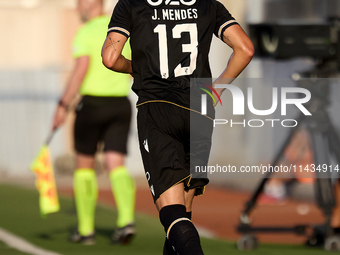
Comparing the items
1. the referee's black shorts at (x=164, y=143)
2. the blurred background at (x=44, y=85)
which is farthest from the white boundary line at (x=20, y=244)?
the blurred background at (x=44, y=85)

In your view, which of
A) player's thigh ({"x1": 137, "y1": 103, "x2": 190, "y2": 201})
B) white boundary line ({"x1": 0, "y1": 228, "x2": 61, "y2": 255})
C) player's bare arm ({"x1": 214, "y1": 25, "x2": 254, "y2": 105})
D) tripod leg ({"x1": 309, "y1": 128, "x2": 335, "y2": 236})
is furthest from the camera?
tripod leg ({"x1": 309, "y1": 128, "x2": 335, "y2": 236})

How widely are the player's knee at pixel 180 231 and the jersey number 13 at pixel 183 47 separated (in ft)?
1.99

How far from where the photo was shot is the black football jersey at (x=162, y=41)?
298cm

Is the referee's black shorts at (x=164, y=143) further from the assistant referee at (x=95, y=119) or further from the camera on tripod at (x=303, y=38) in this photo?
the camera on tripod at (x=303, y=38)

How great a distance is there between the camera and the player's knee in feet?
9.01

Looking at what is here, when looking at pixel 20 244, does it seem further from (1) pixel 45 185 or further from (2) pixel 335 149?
(2) pixel 335 149

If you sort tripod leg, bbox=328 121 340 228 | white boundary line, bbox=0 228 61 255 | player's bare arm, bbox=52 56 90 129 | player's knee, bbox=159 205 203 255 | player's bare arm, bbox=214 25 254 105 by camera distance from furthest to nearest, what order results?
tripod leg, bbox=328 121 340 228 → player's bare arm, bbox=52 56 90 129 → white boundary line, bbox=0 228 61 255 → player's bare arm, bbox=214 25 254 105 → player's knee, bbox=159 205 203 255

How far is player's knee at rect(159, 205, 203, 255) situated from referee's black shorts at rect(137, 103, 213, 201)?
0.37ft

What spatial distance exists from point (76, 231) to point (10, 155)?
7485 millimetres

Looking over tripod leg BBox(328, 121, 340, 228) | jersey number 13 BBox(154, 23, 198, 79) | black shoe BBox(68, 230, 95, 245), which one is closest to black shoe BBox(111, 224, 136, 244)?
black shoe BBox(68, 230, 95, 245)

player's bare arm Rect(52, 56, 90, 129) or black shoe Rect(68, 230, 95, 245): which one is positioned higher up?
player's bare arm Rect(52, 56, 90, 129)

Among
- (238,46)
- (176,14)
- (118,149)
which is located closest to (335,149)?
(118,149)

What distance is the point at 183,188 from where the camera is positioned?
2971 mm

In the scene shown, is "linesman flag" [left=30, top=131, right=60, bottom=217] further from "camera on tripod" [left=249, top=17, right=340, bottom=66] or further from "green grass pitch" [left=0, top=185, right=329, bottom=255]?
"camera on tripod" [left=249, top=17, right=340, bottom=66]
